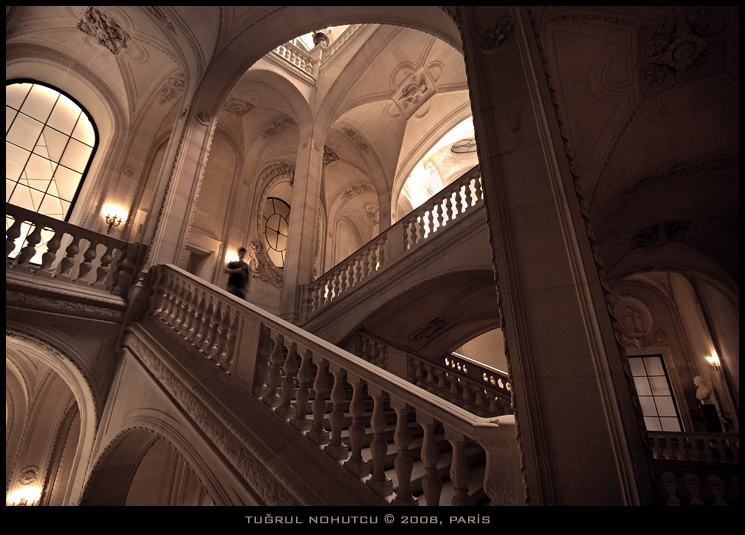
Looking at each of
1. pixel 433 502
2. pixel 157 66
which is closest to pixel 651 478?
pixel 433 502

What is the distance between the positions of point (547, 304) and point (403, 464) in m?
1.23

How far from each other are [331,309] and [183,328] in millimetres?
2844

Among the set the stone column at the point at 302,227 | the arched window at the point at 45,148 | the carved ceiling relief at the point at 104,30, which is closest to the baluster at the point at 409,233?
the stone column at the point at 302,227

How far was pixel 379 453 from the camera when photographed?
6.27 feet

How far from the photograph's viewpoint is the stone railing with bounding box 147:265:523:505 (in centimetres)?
169

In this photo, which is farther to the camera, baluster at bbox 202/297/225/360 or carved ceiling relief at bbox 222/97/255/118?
carved ceiling relief at bbox 222/97/255/118

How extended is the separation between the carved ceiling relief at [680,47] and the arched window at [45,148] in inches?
418

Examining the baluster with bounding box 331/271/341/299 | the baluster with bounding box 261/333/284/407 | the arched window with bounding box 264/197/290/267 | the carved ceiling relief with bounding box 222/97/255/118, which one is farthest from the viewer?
the arched window with bounding box 264/197/290/267

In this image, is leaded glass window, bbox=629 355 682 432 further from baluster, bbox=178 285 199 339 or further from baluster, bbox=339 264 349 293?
baluster, bbox=178 285 199 339

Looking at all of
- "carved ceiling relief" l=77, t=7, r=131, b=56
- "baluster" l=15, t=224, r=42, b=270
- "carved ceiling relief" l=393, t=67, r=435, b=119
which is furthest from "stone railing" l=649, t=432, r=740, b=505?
"carved ceiling relief" l=77, t=7, r=131, b=56

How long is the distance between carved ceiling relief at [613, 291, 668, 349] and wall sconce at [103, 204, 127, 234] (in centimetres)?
1351

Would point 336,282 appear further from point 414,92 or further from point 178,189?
point 414,92

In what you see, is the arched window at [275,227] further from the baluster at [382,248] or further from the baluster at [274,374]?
the baluster at [274,374]
